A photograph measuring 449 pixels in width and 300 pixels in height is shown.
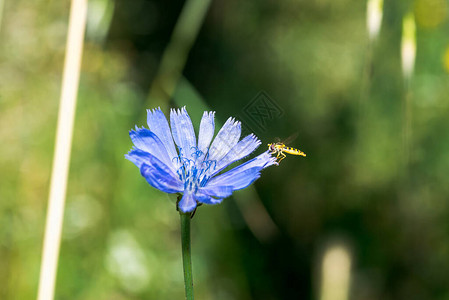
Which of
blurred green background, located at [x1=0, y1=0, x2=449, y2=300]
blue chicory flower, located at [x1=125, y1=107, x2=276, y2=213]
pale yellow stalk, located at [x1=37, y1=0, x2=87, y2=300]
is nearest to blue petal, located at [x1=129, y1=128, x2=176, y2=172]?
blue chicory flower, located at [x1=125, y1=107, x2=276, y2=213]

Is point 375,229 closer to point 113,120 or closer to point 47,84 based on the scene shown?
point 113,120

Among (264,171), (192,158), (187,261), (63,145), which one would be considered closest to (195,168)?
(192,158)

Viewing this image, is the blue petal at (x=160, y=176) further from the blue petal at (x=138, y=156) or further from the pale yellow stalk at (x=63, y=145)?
the pale yellow stalk at (x=63, y=145)

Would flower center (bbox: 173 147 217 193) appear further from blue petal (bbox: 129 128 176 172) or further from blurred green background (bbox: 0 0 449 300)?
blurred green background (bbox: 0 0 449 300)

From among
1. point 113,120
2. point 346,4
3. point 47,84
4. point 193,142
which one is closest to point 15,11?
point 47,84

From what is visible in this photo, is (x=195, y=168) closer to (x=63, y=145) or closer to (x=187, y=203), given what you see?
(x=187, y=203)
